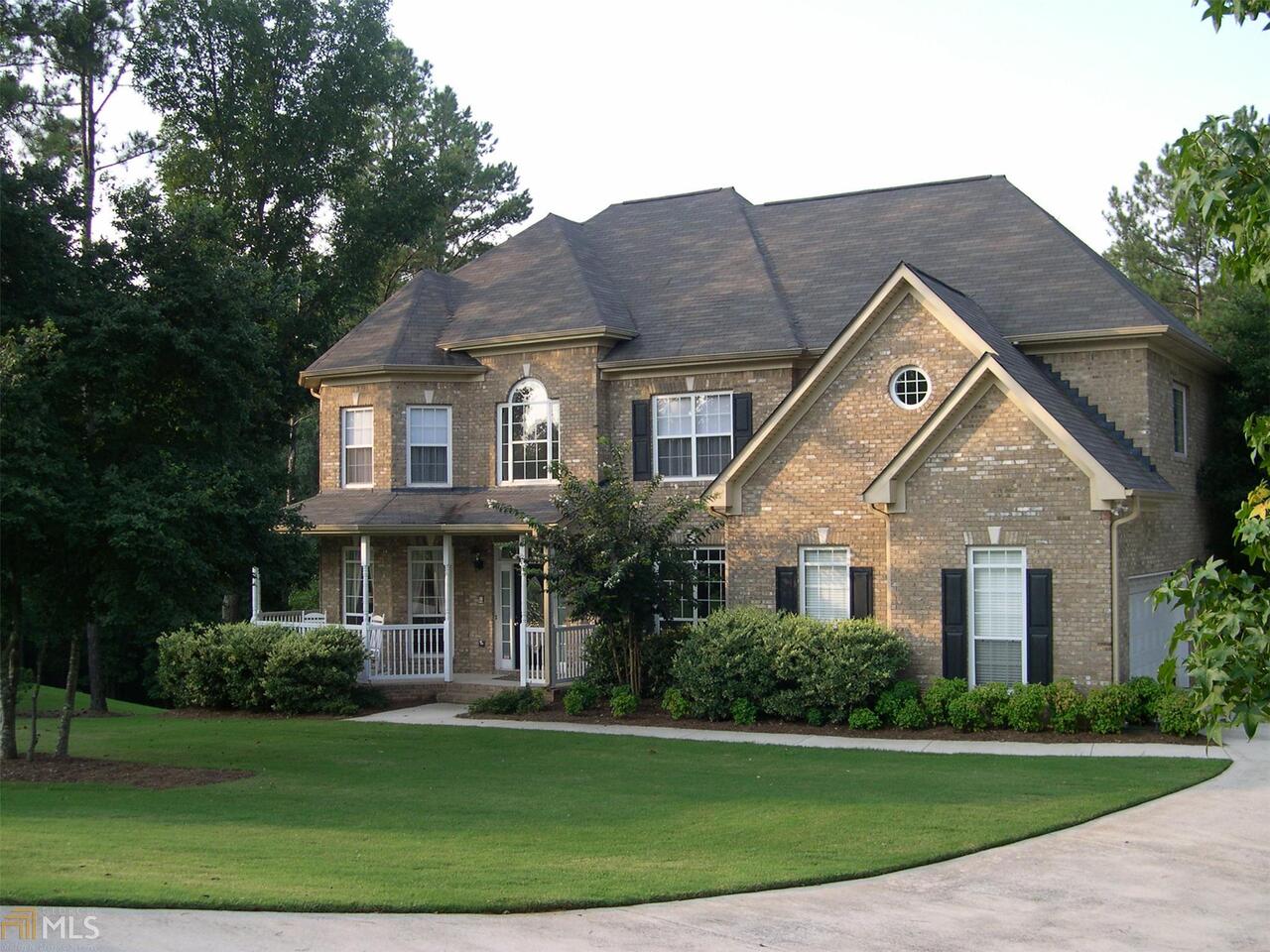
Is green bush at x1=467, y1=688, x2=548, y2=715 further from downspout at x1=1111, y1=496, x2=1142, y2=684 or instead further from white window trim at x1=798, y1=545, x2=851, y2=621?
downspout at x1=1111, y1=496, x2=1142, y2=684

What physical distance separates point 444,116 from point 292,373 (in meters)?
22.4

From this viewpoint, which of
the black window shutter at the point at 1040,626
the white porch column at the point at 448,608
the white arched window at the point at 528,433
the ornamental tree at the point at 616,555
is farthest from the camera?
the white arched window at the point at 528,433

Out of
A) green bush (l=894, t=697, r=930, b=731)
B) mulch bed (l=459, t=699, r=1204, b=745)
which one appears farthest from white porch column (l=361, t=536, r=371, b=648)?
green bush (l=894, t=697, r=930, b=731)

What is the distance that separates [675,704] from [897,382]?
6.58 meters

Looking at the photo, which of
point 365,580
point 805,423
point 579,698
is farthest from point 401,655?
point 805,423

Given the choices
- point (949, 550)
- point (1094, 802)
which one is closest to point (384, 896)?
point (1094, 802)

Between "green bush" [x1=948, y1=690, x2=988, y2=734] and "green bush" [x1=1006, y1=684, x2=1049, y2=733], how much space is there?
1.35 feet

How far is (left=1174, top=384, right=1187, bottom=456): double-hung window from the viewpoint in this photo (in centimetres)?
2252

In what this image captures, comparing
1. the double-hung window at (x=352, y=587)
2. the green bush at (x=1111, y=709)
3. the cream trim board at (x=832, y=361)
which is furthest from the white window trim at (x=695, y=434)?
the green bush at (x=1111, y=709)

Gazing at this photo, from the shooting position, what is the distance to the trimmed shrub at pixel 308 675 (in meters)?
22.5

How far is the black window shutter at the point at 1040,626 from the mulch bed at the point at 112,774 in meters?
11.3

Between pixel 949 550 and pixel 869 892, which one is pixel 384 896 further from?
pixel 949 550

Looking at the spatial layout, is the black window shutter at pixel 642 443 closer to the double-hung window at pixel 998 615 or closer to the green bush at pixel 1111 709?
the double-hung window at pixel 998 615

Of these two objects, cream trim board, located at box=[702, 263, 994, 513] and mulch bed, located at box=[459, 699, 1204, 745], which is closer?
mulch bed, located at box=[459, 699, 1204, 745]
